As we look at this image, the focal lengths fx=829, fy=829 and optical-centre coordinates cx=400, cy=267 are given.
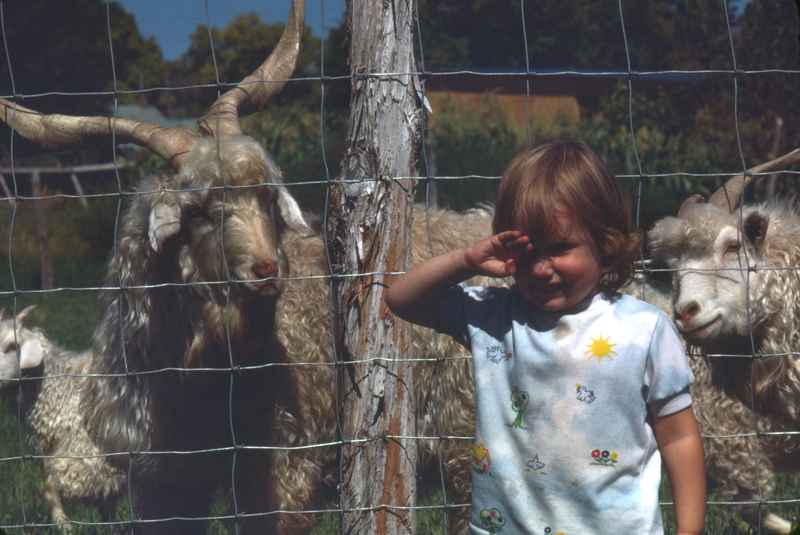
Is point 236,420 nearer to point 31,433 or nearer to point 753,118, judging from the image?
point 31,433

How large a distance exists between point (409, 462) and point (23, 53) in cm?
3319

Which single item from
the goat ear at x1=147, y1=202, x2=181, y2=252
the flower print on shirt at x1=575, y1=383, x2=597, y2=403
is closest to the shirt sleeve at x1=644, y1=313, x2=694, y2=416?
the flower print on shirt at x1=575, y1=383, x2=597, y2=403

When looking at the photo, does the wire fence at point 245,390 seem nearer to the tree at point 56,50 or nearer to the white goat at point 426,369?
the white goat at point 426,369

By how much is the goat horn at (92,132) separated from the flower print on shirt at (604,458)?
2050 mm

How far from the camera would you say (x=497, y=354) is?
2.06 meters

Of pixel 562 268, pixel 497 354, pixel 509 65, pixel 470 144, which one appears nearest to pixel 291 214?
pixel 497 354

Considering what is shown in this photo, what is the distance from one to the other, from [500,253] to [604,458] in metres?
0.54

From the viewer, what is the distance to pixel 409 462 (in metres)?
2.59

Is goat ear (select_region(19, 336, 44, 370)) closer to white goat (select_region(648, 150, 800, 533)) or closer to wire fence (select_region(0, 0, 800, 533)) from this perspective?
wire fence (select_region(0, 0, 800, 533))

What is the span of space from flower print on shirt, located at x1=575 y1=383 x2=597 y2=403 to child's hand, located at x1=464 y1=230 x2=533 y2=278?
1.02 ft

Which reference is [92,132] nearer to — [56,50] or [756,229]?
[756,229]

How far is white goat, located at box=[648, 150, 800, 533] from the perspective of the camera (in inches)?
119

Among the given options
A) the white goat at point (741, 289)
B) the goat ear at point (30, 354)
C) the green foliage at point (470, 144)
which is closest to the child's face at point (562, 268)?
the white goat at point (741, 289)

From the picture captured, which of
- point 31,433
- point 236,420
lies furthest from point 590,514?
point 31,433
